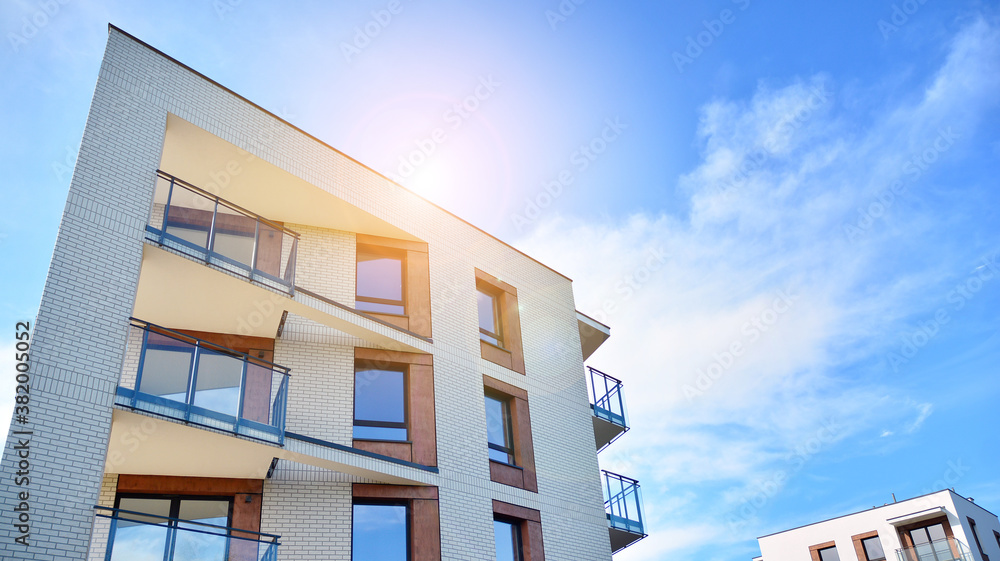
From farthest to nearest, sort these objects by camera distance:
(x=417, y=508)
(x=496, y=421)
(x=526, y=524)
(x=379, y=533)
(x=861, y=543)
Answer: (x=861, y=543) < (x=496, y=421) < (x=526, y=524) < (x=417, y=508) < (x=379, y=533)

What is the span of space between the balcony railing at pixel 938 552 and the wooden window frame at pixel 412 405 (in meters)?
30.5

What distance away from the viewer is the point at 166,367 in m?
10.6

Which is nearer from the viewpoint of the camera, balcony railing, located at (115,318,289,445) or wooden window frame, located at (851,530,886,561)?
balcony railing, located at (115,318,289,445)

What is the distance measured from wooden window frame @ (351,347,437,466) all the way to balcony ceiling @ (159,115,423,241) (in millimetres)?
2872

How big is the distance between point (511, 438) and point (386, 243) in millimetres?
5096

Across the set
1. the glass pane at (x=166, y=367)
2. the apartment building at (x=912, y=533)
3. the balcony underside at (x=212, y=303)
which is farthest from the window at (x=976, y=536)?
the glass pane at (x=166, y=367)

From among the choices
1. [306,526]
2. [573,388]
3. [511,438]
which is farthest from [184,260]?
[573,388]

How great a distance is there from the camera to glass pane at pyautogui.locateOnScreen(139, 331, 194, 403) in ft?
34.4

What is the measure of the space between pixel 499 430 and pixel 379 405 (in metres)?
3.14

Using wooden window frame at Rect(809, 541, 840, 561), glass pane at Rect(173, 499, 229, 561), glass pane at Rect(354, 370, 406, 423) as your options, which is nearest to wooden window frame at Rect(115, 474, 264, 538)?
glass pane at Rect(173, 499, 229, 561)

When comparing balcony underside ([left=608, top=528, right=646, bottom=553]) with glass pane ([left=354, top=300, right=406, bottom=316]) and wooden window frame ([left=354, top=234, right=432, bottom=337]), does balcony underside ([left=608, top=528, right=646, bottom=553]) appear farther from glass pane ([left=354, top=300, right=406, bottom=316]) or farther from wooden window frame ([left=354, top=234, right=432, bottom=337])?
glass pane ([left=354, top=300, right=406, bottom=316])

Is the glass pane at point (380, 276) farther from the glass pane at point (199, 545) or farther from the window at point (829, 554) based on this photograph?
the window at point (829, 554)

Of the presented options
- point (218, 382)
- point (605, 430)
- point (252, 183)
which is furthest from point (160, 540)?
point (605, 430)

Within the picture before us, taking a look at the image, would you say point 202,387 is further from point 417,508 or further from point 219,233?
point 417,508
